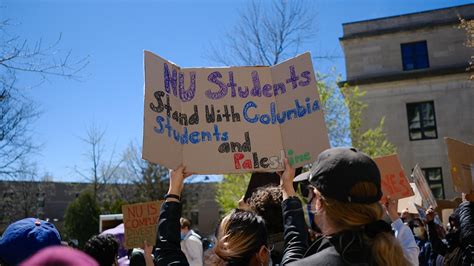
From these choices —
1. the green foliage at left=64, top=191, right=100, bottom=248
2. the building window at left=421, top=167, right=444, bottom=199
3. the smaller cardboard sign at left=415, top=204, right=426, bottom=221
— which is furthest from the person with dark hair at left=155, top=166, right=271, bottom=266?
the green foliage at left=64, top=191, right=100, bottom=248

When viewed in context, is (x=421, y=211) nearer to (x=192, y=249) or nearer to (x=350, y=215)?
(x=192, y=249)

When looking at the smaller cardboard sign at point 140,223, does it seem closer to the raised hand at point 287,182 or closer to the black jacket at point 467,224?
the raised hand at point 287,182

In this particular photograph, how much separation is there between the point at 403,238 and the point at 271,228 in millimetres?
1453

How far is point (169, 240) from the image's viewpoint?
9.18 feet

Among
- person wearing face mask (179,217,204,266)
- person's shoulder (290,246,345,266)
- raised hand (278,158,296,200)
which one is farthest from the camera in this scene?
person wearing face mask (179,217,204,266)

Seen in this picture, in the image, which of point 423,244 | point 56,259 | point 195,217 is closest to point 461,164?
point 423,244

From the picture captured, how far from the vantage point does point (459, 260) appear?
6492 mm

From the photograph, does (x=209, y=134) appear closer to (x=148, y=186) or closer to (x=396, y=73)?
(x=396, y=73)

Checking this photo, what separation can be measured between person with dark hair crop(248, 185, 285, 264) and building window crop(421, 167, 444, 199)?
2627 centimetres

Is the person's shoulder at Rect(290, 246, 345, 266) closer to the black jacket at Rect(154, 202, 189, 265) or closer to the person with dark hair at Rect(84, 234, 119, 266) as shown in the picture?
the black jacket at Rect(154, 202, 189, 265)

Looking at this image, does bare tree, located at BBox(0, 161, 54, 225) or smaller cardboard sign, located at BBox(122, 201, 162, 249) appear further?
bare tree, located at BBox(0, 161, 54, 225)

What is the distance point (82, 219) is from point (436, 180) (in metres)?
21.9

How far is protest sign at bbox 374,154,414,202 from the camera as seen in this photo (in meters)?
6.04

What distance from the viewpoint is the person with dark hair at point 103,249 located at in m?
4.48
